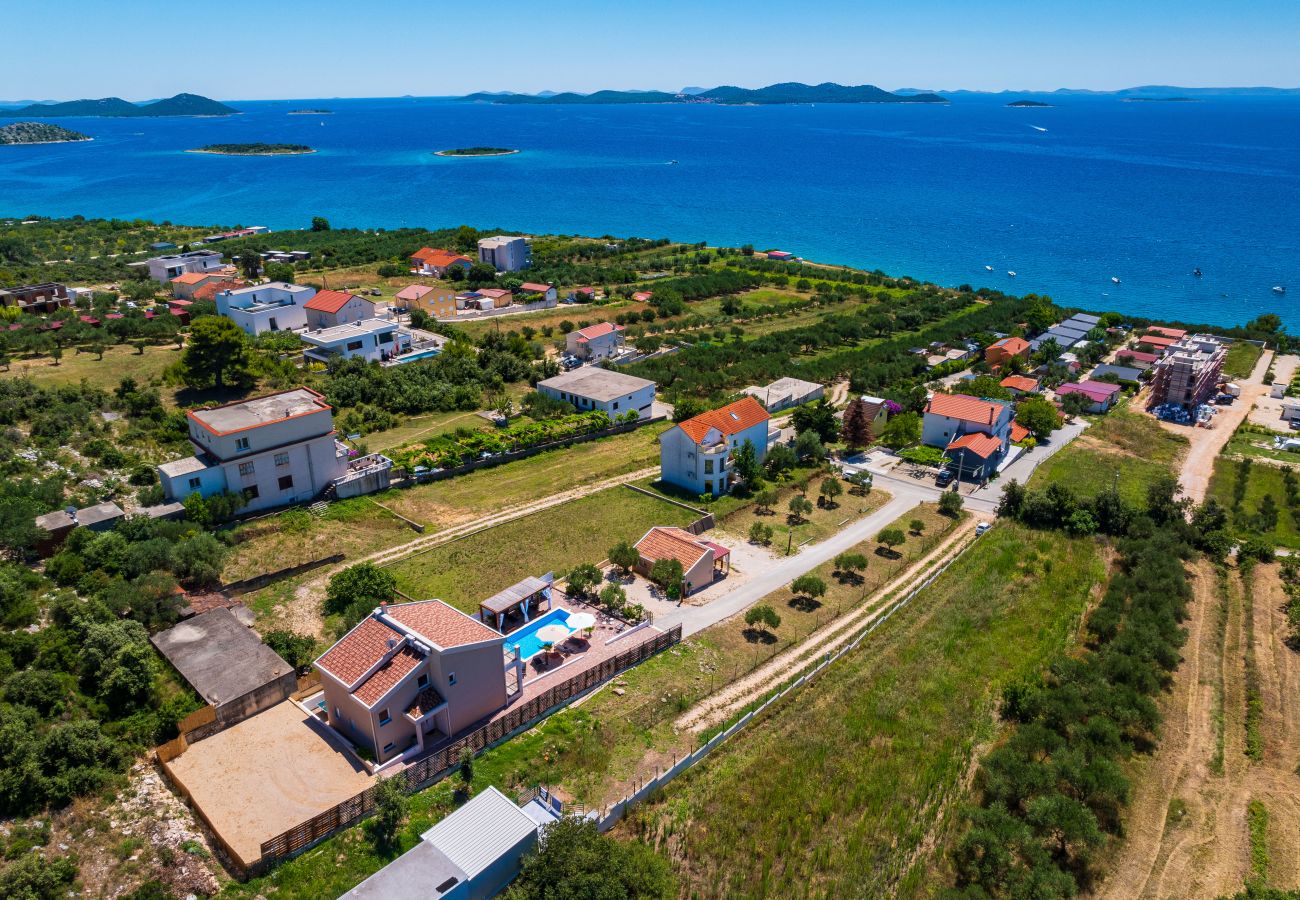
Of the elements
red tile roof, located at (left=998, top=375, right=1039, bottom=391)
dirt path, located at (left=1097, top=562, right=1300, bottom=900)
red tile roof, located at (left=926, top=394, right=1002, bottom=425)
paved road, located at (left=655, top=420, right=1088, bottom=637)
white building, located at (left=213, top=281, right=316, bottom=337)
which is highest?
white building, located at (left=213, top=281, right=316, bottom=337)

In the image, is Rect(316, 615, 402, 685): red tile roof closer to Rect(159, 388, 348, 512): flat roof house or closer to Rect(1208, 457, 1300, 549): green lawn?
Rect(159, 388, 348, 512): flat roof house

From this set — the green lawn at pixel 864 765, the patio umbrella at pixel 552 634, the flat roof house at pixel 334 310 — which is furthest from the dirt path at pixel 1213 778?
the flat roof house at pixel 334 310

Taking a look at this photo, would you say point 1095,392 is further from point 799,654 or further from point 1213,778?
point 799,654

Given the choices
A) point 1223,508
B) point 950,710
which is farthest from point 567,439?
point 1223,508

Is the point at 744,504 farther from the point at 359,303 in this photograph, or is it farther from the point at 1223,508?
the point at 359,303

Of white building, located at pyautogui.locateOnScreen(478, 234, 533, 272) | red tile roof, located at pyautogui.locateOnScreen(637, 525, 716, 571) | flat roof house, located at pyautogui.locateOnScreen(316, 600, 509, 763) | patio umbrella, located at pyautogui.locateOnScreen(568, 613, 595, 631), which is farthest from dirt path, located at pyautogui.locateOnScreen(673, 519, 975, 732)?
white building, located at pyautogui.locateOnScreen(478, 234, 533, 272)

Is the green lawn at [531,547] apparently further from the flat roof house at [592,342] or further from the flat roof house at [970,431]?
the flat roof house at [592,342]
